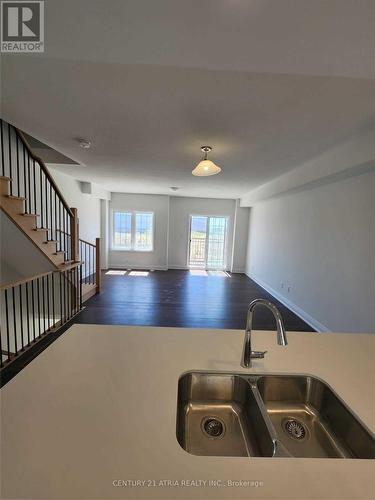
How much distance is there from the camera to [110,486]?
1.85 feet

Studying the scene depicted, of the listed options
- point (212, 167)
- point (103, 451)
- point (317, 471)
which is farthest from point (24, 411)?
point (212, 167)

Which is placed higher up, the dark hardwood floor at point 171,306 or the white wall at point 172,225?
the white wall at point 172,225

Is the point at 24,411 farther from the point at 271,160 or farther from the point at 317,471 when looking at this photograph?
the point at 271,160

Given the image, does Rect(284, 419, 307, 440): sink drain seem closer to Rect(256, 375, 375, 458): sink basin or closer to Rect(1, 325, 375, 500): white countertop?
Rect(256, 375, 375, 458): sink basin

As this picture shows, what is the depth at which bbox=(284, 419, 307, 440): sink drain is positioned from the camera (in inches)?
39.2

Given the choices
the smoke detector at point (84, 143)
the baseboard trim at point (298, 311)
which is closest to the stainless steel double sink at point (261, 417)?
the baseboard trim at point (298, 311)

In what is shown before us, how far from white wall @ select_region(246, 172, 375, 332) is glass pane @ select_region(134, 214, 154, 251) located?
4009 mm

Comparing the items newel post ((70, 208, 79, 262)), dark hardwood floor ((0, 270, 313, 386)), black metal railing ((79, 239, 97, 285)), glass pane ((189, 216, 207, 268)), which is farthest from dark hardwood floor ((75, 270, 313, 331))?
glass pane ((189, 216, 207, 268))

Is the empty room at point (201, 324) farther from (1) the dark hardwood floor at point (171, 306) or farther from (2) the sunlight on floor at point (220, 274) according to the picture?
(2) the sunlight on floor at point (220, 274)

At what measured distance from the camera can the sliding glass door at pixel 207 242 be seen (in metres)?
7.86

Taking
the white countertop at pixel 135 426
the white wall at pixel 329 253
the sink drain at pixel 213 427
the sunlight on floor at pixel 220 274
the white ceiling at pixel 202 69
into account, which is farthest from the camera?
the sunlight on floor at pixel 220 274

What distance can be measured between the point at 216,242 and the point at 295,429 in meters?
7.11

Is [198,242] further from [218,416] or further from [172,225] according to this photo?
[218,416]

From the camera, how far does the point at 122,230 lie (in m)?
7.62
